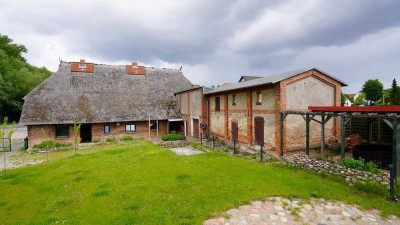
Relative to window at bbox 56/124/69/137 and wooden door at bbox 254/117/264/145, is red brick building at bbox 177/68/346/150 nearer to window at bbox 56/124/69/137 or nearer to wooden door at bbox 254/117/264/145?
wooden door at bbox 254/117/264/145

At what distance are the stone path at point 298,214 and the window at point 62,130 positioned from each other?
22.6m

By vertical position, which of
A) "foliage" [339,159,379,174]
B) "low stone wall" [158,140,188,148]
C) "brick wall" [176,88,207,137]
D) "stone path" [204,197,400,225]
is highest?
"brick wall" [176,88,207,137]

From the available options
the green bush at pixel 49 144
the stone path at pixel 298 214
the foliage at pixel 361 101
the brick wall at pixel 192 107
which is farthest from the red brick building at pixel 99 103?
the foliage at pixel 361 101

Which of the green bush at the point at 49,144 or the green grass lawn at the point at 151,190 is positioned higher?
the green bush at the point at 49,144

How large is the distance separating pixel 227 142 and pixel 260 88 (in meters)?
6.22

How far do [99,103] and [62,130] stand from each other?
4.65 meters

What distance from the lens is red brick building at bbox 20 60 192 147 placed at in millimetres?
24359

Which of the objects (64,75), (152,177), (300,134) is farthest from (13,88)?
(300,134)

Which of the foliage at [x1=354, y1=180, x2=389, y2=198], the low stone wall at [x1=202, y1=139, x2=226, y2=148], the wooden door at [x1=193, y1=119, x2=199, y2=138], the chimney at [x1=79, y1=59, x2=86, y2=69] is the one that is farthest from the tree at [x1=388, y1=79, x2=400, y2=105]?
the chimney at [x1=79, y1=59, x2=86, y2=69]

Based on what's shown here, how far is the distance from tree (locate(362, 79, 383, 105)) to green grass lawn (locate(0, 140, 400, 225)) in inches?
2353

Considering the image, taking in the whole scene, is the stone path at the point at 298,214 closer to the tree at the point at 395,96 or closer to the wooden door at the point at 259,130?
the wooden door at the point at 259,130

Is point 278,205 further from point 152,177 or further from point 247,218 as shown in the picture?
point 152,177

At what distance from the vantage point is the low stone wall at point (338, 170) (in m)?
9.93

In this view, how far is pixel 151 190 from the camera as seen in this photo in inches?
397
